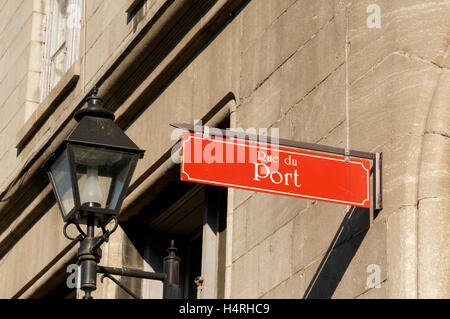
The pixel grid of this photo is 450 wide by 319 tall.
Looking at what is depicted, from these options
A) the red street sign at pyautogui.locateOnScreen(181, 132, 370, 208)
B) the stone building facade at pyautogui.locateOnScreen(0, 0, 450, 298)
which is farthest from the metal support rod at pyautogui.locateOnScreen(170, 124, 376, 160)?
the stone building facade at pyautogui.locateOnScreen(0, 0, 450, 298)

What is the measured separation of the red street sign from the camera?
7.72m

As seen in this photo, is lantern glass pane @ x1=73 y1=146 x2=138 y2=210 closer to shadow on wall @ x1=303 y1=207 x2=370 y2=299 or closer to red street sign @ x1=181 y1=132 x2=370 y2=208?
red street sign @ x1=181 y1=132 x2=370 y2=208

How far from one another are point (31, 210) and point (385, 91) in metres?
7.29

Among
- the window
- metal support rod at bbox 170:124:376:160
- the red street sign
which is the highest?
the window

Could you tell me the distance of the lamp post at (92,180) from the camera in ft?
27.5

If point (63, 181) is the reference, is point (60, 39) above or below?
above

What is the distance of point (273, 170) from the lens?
7.86 m

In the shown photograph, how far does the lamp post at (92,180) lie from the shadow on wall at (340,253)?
4.48 feet

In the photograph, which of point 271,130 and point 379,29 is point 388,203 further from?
point 271,130

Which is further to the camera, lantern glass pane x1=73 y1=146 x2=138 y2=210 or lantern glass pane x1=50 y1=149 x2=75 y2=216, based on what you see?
lantern glass pane x1=50 y1=149 x2=75 y2=216

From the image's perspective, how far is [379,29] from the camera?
28.5 feet

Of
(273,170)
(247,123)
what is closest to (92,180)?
(273,170)

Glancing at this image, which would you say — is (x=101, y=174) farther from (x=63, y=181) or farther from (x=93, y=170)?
(x=63, y=181)

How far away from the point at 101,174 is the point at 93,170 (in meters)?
0.08
